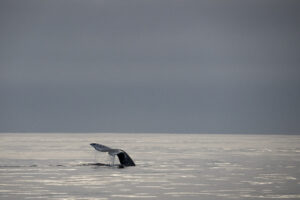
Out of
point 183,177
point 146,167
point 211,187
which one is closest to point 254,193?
point 211,187

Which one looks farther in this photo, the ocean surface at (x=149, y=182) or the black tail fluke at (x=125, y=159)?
the black tail fluke at (x=125, y=159)

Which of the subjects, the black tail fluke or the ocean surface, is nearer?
the ocean surface

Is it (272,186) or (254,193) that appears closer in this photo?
(254,193)

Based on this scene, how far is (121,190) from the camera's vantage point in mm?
46719

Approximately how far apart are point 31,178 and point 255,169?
23764mm

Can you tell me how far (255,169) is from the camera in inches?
2660

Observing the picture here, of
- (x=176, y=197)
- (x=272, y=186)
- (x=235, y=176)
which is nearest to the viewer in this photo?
(x=176, y=197)

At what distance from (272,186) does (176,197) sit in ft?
32.5

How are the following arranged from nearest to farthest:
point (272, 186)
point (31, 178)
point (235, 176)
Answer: point (272, 186)
point (31, 178)
point (235, 176)

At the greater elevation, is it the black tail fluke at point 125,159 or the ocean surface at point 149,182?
the black tail fluke at point 125,159

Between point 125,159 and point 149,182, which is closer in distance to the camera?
point 149,182

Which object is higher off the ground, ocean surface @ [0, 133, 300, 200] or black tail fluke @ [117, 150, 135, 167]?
black tail fluke @ [117, 150, 135, 167]

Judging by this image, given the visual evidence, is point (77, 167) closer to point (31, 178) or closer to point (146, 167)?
point (146, 167)

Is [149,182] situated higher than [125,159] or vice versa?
[125,159]
